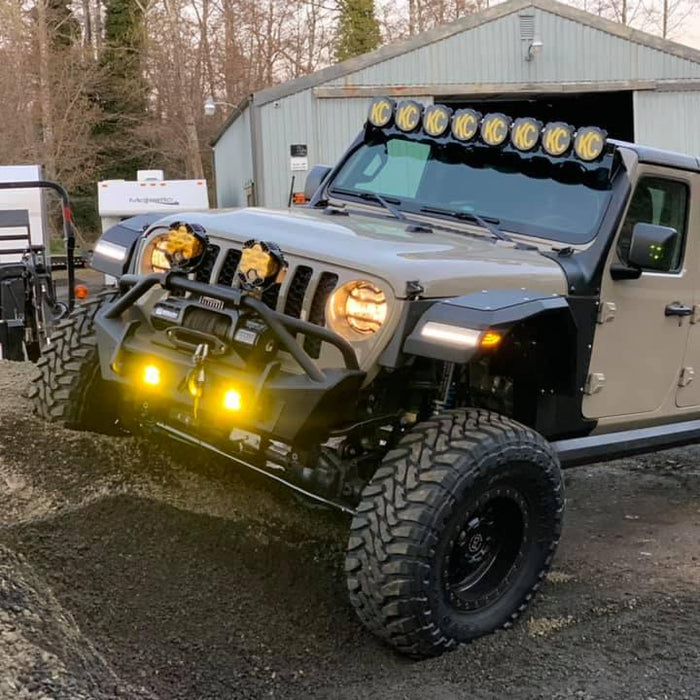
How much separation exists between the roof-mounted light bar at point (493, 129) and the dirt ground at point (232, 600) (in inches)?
78.2

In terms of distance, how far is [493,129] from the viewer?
14.9 feet

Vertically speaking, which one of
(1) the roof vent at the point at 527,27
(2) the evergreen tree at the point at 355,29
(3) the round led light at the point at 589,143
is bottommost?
(3) the round led light at the point at 589,143

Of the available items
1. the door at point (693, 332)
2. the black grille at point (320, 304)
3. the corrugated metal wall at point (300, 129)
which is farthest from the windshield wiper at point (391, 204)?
the corrugated metal wall at point (300, 129)

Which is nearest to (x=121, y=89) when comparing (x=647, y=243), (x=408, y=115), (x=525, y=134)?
(x=408, y=115)

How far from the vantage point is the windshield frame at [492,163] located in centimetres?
431

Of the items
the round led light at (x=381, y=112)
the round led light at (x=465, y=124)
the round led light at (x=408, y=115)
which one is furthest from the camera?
the round led light at (x=381, y=112)

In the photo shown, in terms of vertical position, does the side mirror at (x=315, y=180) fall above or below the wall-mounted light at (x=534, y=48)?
below

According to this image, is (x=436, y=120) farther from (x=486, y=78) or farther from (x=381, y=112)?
(x=486, y=78)

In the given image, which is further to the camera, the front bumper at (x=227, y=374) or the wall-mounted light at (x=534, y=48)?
the wall-mounted light at (x=534, y=48)

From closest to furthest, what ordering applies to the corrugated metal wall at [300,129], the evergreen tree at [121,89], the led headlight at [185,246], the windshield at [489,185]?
the led headlight at [185,246] → the windshield at [489,185] → the corrugated metal wall at [300,129] → the evergreen tree at [121,89]

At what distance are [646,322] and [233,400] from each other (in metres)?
2.13

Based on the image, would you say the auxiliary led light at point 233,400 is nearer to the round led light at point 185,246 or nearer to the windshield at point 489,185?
the round led light at point 185,246

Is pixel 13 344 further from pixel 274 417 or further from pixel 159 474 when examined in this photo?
pixel 274 417

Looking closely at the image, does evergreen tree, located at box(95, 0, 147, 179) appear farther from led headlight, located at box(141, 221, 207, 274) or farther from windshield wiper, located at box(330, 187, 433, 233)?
led headlight, located at box(141, 221, 207, 274)
